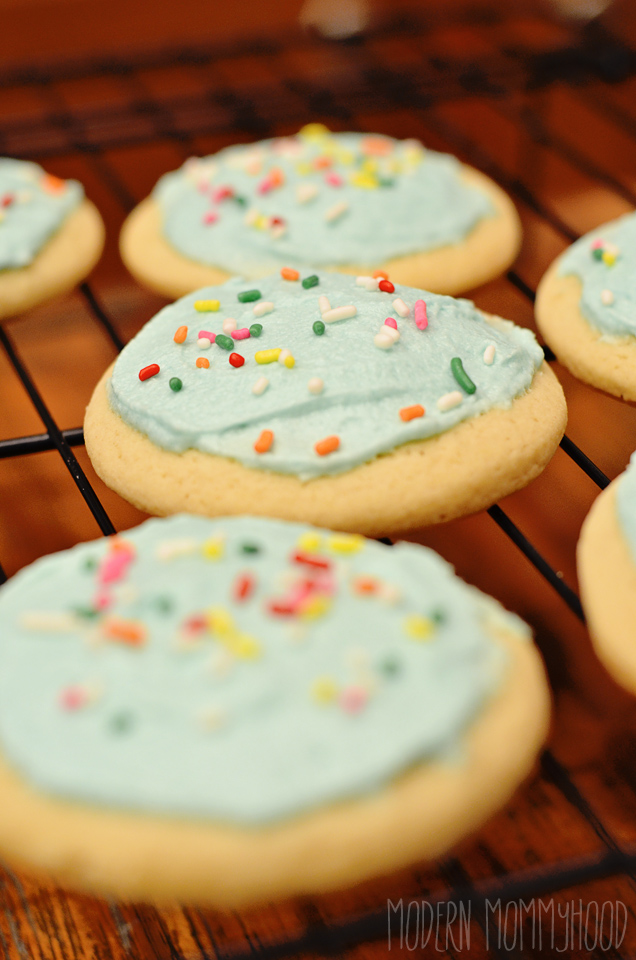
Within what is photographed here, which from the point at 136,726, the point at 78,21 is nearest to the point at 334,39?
the point at 78,21

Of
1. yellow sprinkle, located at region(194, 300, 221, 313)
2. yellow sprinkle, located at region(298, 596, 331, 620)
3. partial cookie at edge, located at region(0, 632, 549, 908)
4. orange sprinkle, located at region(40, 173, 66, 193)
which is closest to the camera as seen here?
partial cookie at edge, located at region(0, 632, 549, 908)

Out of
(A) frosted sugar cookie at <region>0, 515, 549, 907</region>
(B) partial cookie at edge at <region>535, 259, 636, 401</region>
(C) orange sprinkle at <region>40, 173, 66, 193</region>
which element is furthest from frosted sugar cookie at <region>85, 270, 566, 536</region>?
(C) orange sprinkle at <region>40, 173, 66, 193</region>

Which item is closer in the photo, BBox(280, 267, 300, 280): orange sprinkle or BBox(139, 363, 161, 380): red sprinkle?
BBox(139, 363, 161, 380): red sprinkle

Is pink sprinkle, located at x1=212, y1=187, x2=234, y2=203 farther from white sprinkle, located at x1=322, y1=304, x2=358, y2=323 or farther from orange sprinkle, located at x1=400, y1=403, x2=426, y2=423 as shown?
orange sprinkle, located at x1=400, y1=403, x2=426, y2=423

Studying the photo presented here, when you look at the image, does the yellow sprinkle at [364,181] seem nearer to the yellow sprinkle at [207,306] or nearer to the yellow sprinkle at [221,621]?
the yellow sprinkle at [207,306]

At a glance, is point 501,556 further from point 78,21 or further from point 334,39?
point 78,21

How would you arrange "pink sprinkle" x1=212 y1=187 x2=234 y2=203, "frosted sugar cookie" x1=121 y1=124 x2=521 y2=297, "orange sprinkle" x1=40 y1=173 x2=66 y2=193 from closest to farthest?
"frosted sugar cookie" x1=121 y1=124 x2=521 y2=297
"pink sprinkle" x1=212 y1=187 x2=234 y2=203
"orange sprinkle" x1=40 y1=173 x2=66 y2=193

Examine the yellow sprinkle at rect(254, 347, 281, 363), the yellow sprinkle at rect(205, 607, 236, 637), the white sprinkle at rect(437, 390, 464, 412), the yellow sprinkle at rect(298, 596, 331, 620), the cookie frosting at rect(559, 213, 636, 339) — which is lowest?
the yellow sprinkle at rect(254, 347, 281, 363)
